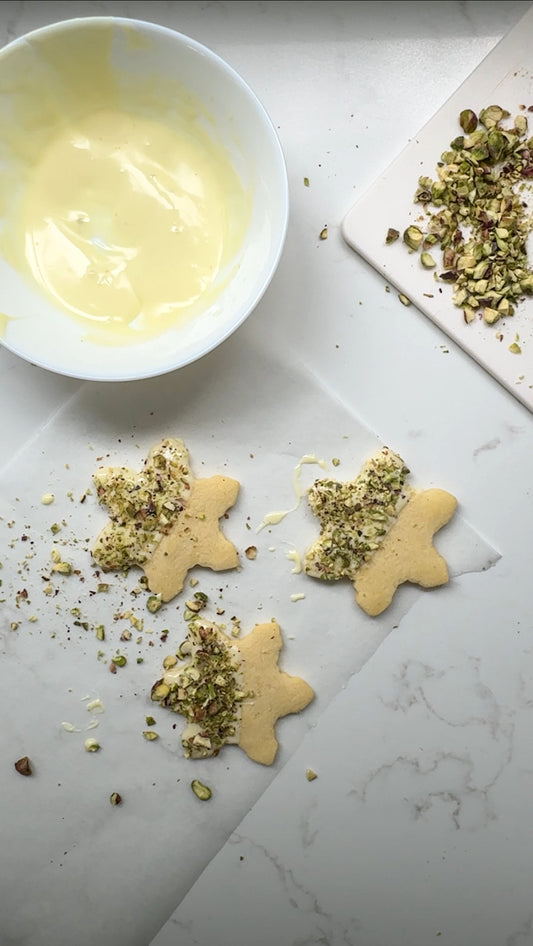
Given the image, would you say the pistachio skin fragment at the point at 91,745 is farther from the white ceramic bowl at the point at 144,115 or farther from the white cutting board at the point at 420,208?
the white cutting board at the point at 420,208

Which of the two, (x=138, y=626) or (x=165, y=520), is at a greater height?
(x=165, y=520)

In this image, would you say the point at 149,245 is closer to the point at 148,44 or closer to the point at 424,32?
the point at 148,44

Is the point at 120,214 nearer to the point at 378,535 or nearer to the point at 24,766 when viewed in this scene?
the point at 378,535

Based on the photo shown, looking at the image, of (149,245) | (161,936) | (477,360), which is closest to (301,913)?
(161,936)

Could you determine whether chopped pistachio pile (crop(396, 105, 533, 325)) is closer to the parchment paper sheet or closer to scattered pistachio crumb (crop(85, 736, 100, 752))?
the parchment paper sheet

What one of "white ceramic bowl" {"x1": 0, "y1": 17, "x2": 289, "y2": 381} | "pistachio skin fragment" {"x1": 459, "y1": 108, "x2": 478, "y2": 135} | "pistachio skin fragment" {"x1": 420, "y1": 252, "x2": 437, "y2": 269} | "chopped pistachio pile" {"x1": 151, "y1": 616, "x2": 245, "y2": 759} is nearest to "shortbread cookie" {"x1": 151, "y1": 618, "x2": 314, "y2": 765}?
"chopped pistachio pile" {"x1": 151, "y1": 616, "x2": 245, "y2": 759}

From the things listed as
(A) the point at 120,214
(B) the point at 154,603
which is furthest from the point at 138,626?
(A) the point at 120,214

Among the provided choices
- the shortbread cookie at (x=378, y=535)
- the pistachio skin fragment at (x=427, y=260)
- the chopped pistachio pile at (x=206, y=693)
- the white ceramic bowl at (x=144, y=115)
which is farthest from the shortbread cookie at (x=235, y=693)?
the pistachio skin fragment at (x=427, y=260)
